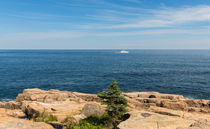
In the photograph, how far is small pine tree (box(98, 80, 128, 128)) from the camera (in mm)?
14977

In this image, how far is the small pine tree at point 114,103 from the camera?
15.0 metres

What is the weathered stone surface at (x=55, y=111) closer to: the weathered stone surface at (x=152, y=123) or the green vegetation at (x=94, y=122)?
the green vegetation at (x=94, y=122)

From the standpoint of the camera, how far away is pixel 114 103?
15.5m

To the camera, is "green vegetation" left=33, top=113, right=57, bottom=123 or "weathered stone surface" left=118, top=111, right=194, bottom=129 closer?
"weathered stone surface" left=118, top=111, right=194, bottom=129

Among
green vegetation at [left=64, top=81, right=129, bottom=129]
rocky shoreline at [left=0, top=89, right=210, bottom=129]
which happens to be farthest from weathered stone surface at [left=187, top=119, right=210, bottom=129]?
green vegetation at [left=64, top=81, right=129, bottom=129]

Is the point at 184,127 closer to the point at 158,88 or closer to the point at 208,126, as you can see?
the point at 208,126

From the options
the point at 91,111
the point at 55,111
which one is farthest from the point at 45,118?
the point at 91,111

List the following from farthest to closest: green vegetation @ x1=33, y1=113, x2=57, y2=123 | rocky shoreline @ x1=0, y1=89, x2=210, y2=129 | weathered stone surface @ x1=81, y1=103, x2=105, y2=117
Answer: weathered stone surface @ x1=81, y1=103, x2=105, y2=117 < green vegetation @ x1=33, y1=113, x2=57, y2=123 < rocky shoreline @ x1=0, y1=89, x2=210, y2=129

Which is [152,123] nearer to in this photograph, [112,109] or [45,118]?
[112,109]

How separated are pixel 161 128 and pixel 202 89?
4480 centimetres

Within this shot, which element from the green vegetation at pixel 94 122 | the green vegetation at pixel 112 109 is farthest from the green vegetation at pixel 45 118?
the green vegetation at pixel 94 122

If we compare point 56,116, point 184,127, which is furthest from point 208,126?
point 56,116

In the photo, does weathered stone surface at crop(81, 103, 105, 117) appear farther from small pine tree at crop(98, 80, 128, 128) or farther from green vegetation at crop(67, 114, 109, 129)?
small pine tree at crop(98, 80, 128, 128)

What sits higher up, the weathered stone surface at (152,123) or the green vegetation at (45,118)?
the weathered stone surface at (152,123)
